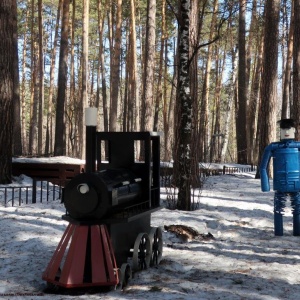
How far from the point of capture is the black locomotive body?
15.2 feet

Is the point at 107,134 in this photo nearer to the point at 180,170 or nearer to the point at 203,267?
the point at 203,267

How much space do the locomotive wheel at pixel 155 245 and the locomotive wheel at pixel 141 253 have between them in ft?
0.34

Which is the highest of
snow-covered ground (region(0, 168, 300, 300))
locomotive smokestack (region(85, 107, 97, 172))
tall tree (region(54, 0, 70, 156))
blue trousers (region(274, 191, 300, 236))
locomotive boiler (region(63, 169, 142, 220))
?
tall tree (region(54, 0, 70, 156))

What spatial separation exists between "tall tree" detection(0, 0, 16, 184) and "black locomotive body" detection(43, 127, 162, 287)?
682 cm

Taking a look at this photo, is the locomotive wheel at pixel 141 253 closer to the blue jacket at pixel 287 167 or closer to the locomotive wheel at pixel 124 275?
the locomotive wheel at pixel 124 275

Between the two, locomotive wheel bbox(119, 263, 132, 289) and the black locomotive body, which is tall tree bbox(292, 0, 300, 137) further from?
locomotive wheel bbox(119, 263, 132, 289)

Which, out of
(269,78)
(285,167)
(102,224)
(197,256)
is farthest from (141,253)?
(269,78)

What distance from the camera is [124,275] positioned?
486 cm

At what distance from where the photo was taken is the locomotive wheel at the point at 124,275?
15.7 ft

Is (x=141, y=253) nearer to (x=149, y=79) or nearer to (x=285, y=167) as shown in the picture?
(x=285, y=167)

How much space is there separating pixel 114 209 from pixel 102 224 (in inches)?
10.8

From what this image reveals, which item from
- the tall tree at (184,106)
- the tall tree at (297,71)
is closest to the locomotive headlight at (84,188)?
the tall tree at (184,106)

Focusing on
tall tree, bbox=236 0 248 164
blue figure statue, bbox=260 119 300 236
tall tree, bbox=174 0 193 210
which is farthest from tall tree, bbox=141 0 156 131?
blue figure statue, bbox=260 119 300 236

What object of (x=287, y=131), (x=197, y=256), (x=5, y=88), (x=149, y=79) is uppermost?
(x=149, y=79)
